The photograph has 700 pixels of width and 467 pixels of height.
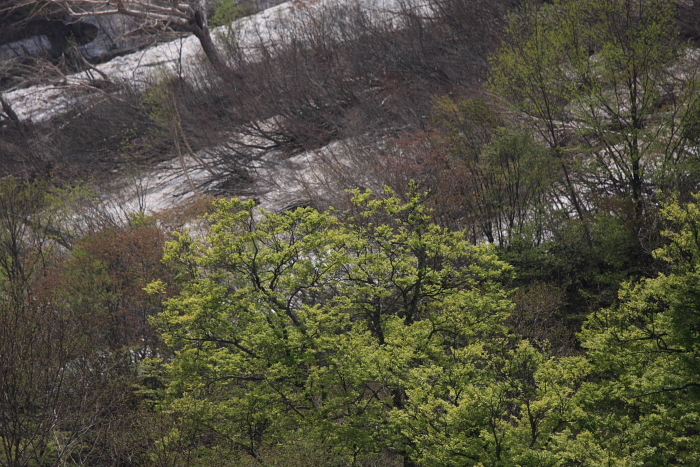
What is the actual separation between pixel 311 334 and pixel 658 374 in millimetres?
6713

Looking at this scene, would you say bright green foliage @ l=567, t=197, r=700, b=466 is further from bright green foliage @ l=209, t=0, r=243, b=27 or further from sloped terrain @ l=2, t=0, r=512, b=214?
bright green foliage @ l=209, t=0, r=243, b=27

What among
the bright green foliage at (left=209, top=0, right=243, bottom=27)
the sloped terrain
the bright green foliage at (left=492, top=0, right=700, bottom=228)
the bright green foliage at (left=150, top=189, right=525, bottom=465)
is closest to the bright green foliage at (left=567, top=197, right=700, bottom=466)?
the bright green foliage at (left=150, top=189, right=525, bottom=465)

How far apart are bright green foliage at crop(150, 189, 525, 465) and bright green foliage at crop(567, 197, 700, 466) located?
2.26 metres

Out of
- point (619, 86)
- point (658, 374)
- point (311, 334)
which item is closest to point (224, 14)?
point (619, 86)

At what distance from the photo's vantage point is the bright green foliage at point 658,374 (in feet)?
36.9

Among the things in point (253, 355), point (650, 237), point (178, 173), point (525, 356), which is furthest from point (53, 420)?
point (178, 173)

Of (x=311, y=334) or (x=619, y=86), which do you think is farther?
(x=619, y=86)

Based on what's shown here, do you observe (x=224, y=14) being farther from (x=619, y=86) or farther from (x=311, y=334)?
(x=311, y=334)

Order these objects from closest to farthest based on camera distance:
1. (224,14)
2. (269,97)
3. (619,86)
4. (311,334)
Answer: (311,334)
(619,86)
(269,97)
(224,14)

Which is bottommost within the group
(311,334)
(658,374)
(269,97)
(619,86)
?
(658,374)

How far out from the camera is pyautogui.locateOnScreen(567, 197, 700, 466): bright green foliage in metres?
11.2

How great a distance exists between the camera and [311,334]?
14.9 m

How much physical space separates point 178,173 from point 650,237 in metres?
26.0

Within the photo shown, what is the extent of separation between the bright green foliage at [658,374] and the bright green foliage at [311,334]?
2.26 m
